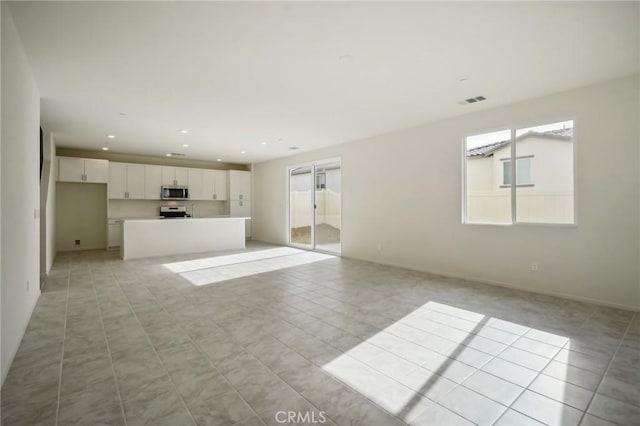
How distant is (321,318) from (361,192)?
4.05 metres

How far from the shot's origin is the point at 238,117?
534cm

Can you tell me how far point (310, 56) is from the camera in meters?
3.18

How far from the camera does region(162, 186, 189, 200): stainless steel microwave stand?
927cm

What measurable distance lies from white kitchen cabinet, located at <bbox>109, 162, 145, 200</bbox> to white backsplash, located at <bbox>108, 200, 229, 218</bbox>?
0.39m

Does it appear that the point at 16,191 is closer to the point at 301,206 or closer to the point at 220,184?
the point at 301,206

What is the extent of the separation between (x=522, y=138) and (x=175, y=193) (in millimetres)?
8714

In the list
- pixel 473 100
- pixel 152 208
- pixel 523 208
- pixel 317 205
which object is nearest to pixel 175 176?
pixel 152 208

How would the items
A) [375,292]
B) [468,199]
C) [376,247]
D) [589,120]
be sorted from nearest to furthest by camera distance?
[589,120]
[375,292]
[468,199]
[376,247]

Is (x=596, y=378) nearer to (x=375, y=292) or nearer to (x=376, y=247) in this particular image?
(x=375, y=292)

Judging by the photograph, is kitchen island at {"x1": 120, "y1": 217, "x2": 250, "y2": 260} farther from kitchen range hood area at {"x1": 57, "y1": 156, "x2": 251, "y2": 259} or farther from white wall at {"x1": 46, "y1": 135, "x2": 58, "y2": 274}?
white wall at {"x1": 46, "y1": 135, "x2": 58, "y2": 274}

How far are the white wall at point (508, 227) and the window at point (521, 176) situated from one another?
5.1 inches

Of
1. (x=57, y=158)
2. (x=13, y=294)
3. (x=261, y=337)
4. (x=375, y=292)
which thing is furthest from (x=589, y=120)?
(x=57, y=158)

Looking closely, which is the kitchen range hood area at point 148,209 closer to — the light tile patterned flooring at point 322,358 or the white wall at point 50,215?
the white wall at point 50,215

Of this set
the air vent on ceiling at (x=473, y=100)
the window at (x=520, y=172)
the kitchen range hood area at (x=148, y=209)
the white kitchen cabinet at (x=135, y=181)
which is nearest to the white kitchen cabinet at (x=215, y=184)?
the kitchen range hood area at (x=148, y=209)
